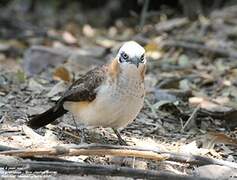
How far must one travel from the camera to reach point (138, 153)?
342 centimetres

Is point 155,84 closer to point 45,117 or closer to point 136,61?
point 45,117

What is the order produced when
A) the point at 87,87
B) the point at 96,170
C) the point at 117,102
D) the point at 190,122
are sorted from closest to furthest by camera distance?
the point at 96,170 → the point at 117,102 → the point at 87,87 → the point at 190,122

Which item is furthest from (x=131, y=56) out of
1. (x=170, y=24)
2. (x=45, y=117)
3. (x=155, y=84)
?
(x=170, y=24)

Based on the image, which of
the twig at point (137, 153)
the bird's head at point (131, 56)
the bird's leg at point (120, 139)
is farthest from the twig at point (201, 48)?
the twig at point (137, 153)

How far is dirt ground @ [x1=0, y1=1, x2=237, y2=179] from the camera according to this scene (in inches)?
163

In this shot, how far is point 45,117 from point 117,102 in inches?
28.5

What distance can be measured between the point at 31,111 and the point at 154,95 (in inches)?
48.6

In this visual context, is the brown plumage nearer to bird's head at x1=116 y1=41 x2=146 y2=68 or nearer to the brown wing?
the brown wing

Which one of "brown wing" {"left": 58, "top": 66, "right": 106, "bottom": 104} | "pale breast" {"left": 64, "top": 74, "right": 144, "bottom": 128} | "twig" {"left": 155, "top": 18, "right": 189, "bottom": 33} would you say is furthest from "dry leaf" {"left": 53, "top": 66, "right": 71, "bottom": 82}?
"twig" {"left": 155, "top": 18, "right": 189, "bottom": 33}

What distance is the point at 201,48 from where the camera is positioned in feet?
22.8

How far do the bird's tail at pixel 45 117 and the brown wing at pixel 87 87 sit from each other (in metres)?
0.15

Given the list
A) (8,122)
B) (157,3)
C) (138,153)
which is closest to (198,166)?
(138,153)

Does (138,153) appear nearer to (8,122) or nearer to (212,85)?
(8,122)

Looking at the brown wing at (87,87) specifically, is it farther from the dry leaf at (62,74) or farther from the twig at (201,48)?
the twig at (201,48)
